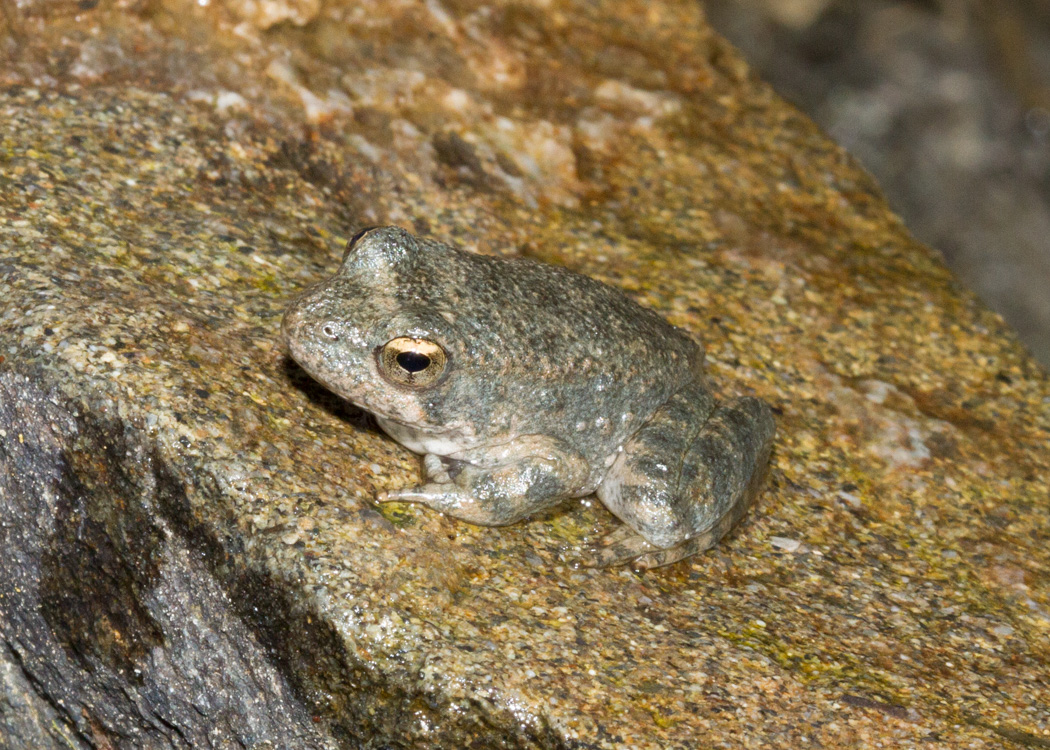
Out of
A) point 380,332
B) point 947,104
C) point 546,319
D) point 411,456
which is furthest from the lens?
point 947,104

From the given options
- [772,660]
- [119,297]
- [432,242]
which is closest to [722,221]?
[432,242]

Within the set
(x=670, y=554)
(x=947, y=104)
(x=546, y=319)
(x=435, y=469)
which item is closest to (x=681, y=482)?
(x=670, y=554)

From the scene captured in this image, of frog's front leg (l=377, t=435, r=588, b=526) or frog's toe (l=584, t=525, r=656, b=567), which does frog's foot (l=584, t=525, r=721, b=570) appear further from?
frog's front leg (l=377, t=435, r=588, b=526)

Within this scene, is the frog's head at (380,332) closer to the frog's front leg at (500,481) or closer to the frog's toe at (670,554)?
the frog's front leg at (500,481)

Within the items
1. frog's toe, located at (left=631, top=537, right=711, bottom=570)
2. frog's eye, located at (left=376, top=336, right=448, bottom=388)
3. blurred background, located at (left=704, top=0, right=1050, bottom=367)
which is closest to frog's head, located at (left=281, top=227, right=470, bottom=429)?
frog's eye, located at (left=376, top=336, right=448, bottom=388)

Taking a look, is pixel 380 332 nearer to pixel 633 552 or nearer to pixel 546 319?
pixel 546 319

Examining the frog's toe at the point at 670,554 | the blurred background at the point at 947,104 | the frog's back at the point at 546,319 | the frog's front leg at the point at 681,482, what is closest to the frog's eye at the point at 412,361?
the frog's back at the point at 546,319
